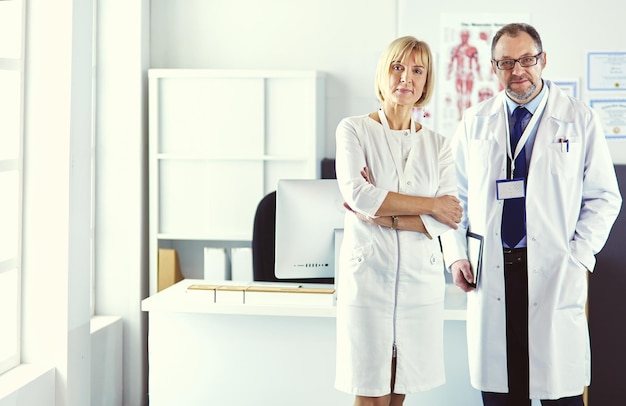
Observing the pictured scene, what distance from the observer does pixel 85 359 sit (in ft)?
11.6

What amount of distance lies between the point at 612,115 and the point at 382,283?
2.82 m

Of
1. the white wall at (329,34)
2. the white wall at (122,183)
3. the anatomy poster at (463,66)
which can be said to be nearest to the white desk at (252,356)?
the white wall at (122,183)

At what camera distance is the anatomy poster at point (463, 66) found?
15.4 ft

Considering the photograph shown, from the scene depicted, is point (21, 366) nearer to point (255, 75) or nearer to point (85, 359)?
point (85, 359)

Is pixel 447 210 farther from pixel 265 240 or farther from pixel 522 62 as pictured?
pixel 265 240

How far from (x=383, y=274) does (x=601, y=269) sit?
2559mm

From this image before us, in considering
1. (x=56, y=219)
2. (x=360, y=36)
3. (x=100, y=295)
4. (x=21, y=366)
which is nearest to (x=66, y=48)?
(x=56, y=219)

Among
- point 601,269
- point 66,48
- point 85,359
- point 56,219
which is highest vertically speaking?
point 66,48

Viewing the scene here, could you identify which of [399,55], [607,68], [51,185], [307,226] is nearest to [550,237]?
[399,55]

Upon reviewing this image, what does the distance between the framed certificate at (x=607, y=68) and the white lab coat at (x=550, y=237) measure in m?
2.03

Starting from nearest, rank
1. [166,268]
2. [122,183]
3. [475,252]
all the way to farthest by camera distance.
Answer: [475,252] → [122,183] → [166,268]

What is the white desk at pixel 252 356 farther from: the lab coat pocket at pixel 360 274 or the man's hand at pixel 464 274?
the lab coat pocket at pixel 360 274

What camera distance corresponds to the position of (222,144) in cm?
463

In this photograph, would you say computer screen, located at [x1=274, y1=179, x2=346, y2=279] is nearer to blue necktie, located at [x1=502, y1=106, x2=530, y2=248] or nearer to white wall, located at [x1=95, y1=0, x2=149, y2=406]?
blue necktie, located at [x1=502, y1=106, x2=530, y2=248]
